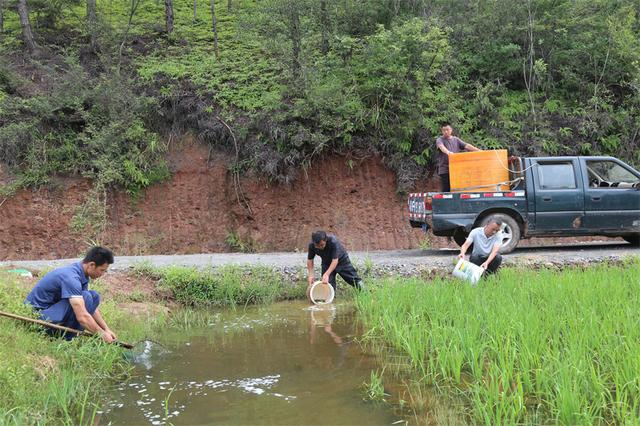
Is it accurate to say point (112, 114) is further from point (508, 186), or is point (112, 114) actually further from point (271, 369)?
point (271, 369)

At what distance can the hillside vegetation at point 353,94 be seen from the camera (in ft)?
46.4

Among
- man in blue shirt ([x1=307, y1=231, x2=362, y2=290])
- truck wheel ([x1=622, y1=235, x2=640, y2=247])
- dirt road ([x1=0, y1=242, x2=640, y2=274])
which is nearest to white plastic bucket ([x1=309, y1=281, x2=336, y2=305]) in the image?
man in blue shirt ([x1=307, y1=231, x2=362, y2=290])

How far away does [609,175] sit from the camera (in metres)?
10.0

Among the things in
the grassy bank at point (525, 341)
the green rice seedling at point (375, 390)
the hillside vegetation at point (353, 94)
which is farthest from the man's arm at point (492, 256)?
the hillside vegetation at point (353, 94)

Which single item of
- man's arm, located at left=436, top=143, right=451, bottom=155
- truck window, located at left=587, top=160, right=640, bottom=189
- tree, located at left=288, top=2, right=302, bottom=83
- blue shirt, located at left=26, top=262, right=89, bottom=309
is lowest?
blue shirt, located at left=26, top=262, right=89, bottom=309

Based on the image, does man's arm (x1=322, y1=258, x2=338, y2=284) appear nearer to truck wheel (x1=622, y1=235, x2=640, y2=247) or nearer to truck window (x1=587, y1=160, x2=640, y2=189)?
truck window (x1=587, y1=160, x2=640, y2=189)

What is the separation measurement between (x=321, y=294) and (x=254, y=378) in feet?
10.8

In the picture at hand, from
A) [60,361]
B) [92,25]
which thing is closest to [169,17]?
Result: [92,25]

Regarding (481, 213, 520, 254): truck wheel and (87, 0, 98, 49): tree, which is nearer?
(481, 213, 520, 254): truck wheel

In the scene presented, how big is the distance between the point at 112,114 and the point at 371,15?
8.28 meters

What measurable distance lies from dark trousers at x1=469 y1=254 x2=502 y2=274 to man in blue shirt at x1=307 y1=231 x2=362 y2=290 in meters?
1.74

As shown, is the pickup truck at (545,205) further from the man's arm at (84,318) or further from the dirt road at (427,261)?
the man's arm at (84,318)

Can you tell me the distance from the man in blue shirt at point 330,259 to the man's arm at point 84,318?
10.3ft

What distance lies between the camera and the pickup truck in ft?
31.5
